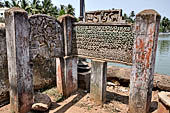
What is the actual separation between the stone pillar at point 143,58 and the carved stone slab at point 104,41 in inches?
11.0

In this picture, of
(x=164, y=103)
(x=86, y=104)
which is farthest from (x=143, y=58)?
(x=86, y=104)

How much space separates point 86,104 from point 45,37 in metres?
2.83

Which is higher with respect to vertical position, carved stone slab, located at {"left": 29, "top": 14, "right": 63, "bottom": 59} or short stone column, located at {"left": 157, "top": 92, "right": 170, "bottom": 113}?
carved stone slab, located at {"left": 29, "top": 14, "right": 63, "bottom": 59}

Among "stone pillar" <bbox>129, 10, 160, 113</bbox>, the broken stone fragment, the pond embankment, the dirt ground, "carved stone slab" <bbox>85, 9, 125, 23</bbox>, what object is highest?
"carved stone slab" <bbox>85, 9, 125, 23</bbox>

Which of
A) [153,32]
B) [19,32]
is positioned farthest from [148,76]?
[19,32]

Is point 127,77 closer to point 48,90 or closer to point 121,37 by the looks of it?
point 121,37

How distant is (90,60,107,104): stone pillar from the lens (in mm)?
4891

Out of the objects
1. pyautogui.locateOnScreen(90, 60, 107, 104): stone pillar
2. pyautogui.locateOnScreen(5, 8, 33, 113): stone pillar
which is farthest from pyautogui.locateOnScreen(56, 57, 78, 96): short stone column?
pyautogui.locateOnScreen(5, 8, 33, 113): stone pillar

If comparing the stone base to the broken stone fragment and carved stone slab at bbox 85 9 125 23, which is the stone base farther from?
carved stone slab at bbox 85 9 125 23

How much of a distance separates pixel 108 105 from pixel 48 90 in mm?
2728

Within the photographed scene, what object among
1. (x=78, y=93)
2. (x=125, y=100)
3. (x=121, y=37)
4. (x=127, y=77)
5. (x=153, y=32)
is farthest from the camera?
(x=127, y=77)

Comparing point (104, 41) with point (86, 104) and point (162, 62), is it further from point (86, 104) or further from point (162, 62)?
point (162, 62)

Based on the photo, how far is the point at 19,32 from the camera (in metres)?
3.81

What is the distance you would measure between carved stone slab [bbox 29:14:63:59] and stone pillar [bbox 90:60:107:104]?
1460 mm
